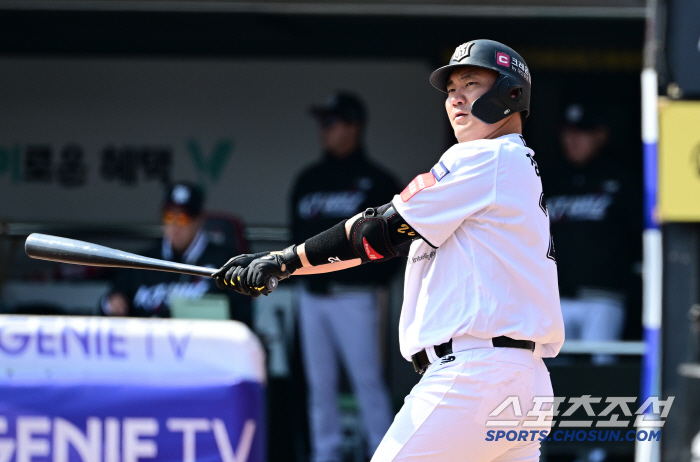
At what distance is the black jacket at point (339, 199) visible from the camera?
5.58 metres

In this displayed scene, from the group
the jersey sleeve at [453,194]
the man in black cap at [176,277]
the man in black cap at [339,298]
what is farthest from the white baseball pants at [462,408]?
the man in black cap at [339,298]

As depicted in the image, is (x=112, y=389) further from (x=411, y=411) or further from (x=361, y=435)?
(x=361, y=435)

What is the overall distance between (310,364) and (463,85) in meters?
3.22

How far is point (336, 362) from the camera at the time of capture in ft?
18.4

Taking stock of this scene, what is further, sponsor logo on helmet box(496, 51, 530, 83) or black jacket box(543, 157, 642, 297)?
black jacket box(543, 157, 642, 297)

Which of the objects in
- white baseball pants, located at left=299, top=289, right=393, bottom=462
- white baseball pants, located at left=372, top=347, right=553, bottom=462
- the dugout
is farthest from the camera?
the dugout

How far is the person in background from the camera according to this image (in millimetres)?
5539

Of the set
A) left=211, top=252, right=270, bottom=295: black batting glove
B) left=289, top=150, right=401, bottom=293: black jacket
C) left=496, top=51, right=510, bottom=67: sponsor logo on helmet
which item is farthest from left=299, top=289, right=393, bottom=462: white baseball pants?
left=496, top=51, right=510, bottom=67: sponsor logo on helmet

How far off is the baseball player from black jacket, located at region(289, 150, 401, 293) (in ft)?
9.61

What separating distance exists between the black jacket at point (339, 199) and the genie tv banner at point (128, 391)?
164 centimetres

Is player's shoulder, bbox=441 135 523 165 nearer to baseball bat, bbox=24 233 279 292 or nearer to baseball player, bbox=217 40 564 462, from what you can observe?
baseball player, bbox=217 40 564 462

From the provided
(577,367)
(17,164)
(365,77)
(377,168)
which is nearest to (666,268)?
(577,367)

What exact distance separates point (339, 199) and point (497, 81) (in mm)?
3118

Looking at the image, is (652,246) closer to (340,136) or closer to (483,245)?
(483,245)
